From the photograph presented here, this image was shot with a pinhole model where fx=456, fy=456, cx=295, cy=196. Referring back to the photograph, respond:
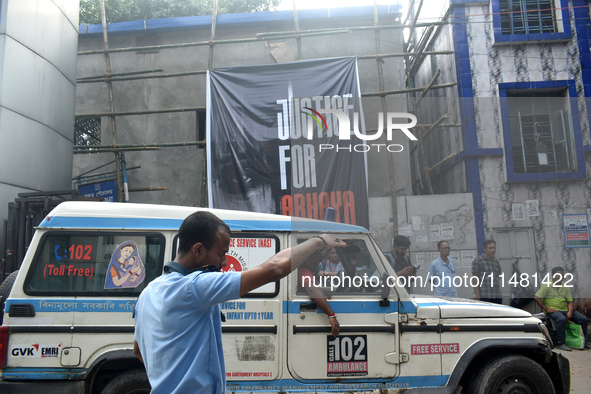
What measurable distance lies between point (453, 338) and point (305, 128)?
5533 millimetres

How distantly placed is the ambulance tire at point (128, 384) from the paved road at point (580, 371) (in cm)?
447

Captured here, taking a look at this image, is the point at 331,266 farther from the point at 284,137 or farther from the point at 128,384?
the point at 284,137

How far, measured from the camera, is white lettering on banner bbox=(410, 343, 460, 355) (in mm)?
3641

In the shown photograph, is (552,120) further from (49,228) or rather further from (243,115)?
(49,228)

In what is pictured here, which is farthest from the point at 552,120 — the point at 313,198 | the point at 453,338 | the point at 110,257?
the point at 110,257

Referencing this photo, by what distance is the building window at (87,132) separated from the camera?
47.1 ft

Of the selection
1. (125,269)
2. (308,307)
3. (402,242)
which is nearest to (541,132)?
(402,242)

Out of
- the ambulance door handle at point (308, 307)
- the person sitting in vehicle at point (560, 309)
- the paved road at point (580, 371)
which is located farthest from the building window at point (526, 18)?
the ambulance door handle at point (308, 307)

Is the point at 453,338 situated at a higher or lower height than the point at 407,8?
lower

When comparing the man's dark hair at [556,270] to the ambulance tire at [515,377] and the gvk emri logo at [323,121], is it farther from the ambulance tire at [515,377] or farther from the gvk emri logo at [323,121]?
the gvk emri logo at [323,121]

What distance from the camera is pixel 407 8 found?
32.9ft

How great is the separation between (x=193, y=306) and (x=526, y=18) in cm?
942

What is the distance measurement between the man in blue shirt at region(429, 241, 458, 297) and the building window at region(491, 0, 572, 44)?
521cm

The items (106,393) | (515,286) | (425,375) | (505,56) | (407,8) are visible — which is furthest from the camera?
(407,8)
